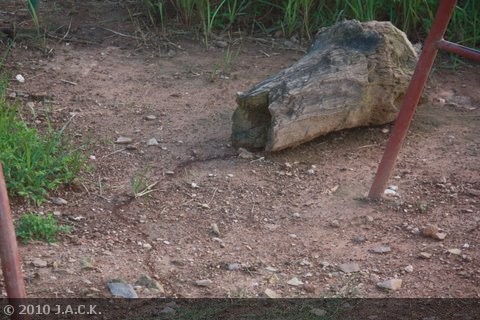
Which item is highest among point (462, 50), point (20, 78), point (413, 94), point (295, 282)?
point (462, 50)

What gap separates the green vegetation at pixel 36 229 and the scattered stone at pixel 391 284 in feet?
3.47

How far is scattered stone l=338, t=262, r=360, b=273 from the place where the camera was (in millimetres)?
3268

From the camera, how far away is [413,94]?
350cm

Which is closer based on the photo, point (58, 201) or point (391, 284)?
point (391, 284)

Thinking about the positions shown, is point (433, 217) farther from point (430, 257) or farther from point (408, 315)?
point (408, 315)

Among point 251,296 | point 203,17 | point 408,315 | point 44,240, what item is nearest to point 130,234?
point 44,240

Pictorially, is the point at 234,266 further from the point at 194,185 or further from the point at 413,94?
the point at 413,94

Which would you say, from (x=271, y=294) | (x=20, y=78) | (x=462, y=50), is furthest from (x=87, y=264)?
(x=20, y=78)

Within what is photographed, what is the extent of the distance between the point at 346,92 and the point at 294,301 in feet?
3.75

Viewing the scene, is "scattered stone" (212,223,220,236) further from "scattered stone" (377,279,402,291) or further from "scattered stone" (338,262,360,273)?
"scattered stone" (377,279,402,291)

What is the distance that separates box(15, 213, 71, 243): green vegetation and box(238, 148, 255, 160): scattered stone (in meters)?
0.94

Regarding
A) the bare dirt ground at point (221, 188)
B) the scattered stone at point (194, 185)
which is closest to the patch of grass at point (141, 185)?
the bare dirt ground at point (221, 188)

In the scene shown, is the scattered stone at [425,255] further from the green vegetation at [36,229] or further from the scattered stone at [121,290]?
the green vegetation at [36,229]

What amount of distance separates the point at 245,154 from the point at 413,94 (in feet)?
2.59
